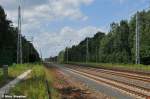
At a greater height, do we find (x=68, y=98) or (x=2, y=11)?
(x=2, y=11)

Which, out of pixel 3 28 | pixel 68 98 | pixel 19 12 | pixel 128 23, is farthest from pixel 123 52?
pixel 68 98

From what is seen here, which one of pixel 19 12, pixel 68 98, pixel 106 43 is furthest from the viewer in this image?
pixel 106 43

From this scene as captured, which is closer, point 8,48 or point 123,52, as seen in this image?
point 8,48

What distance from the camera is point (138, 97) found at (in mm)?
21859

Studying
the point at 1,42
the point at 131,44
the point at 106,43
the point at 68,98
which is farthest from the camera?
the point at 106,43

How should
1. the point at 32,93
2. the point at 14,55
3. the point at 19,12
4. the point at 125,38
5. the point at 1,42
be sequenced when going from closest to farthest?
the point at 32,93
the point at 19,12
the point at 1,42
the point at 14,55
the point at 125,38

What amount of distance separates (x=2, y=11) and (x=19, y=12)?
35.7m

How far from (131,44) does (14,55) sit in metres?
32.5

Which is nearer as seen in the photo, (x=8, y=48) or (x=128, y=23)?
(x=8, y=48)

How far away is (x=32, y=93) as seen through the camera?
20562 mm

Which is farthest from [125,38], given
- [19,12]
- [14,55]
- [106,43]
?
[19,12]

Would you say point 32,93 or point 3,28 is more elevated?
point 3,28

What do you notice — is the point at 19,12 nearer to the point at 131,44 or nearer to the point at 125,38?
the point at 131,44

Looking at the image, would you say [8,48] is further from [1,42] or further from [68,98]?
[68,98]
